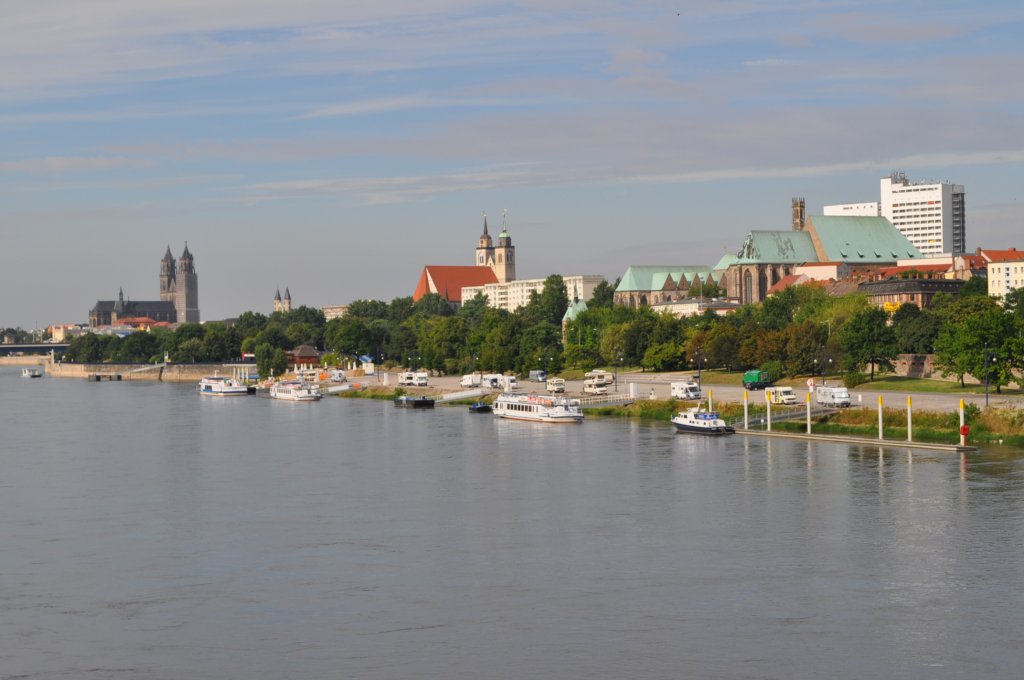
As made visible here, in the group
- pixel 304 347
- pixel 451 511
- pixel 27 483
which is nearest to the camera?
pixel 451 511

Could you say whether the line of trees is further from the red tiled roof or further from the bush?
the red tiled roof

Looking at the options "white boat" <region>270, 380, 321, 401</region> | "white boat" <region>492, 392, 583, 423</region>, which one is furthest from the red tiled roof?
"white boat" <region>492, 392, 583, 423</region>

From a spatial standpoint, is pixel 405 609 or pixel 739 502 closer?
pixel 405 609

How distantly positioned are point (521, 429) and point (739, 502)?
1415 inches

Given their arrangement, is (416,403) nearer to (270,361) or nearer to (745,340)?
(745,340)

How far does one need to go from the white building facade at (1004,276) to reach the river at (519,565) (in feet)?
322

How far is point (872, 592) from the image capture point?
37.2 metres

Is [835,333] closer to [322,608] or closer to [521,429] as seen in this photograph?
[521,429]

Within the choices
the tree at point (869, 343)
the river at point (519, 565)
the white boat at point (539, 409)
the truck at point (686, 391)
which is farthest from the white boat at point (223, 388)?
the river at point (519, 565)

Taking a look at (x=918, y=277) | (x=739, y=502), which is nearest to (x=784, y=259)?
(x=918, y=277)

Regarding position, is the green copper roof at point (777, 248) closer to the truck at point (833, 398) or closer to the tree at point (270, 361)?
the tree at point (270, 361)

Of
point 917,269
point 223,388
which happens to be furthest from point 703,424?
point 917,269

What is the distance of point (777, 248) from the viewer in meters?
196

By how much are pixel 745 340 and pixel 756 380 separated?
10.7 m
